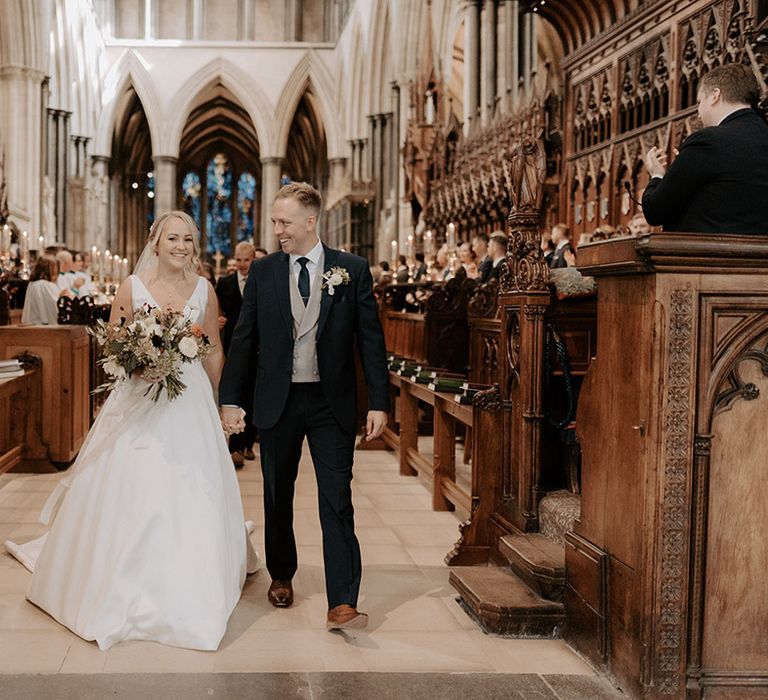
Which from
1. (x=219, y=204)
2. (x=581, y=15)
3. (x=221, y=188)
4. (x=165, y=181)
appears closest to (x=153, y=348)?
(x=581, y=15)

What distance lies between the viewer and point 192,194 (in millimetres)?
43750

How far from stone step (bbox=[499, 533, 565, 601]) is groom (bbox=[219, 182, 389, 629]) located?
64 cm

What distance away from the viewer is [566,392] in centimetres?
447

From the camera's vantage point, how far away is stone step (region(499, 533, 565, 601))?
11.6ft

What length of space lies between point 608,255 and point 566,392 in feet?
5.14

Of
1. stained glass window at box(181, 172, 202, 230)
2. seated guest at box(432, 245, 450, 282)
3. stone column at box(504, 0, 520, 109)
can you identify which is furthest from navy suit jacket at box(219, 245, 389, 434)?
stained glass window at box(181, 172, 202, 230)

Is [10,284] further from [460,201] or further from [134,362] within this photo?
[134,362]

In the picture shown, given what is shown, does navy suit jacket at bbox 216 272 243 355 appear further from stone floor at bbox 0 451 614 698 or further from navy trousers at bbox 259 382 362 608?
navy trousers at bbox 259 382 362 608

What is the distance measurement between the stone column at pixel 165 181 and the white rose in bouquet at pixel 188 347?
2826cm

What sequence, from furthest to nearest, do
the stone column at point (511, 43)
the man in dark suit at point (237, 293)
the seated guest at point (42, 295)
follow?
the stone column at point (511, 43), the seated guest at point (42, 295), the man in dark suit at point (237, 293)

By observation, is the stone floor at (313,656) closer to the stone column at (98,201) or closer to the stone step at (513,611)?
Result: the stone step at (513,611)

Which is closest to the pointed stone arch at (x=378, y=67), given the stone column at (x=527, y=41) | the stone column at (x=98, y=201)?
the stone column at (x=98, y=201)

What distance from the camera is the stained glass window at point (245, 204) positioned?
43.2m

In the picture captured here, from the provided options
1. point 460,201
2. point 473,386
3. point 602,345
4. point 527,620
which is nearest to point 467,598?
point 527,620
